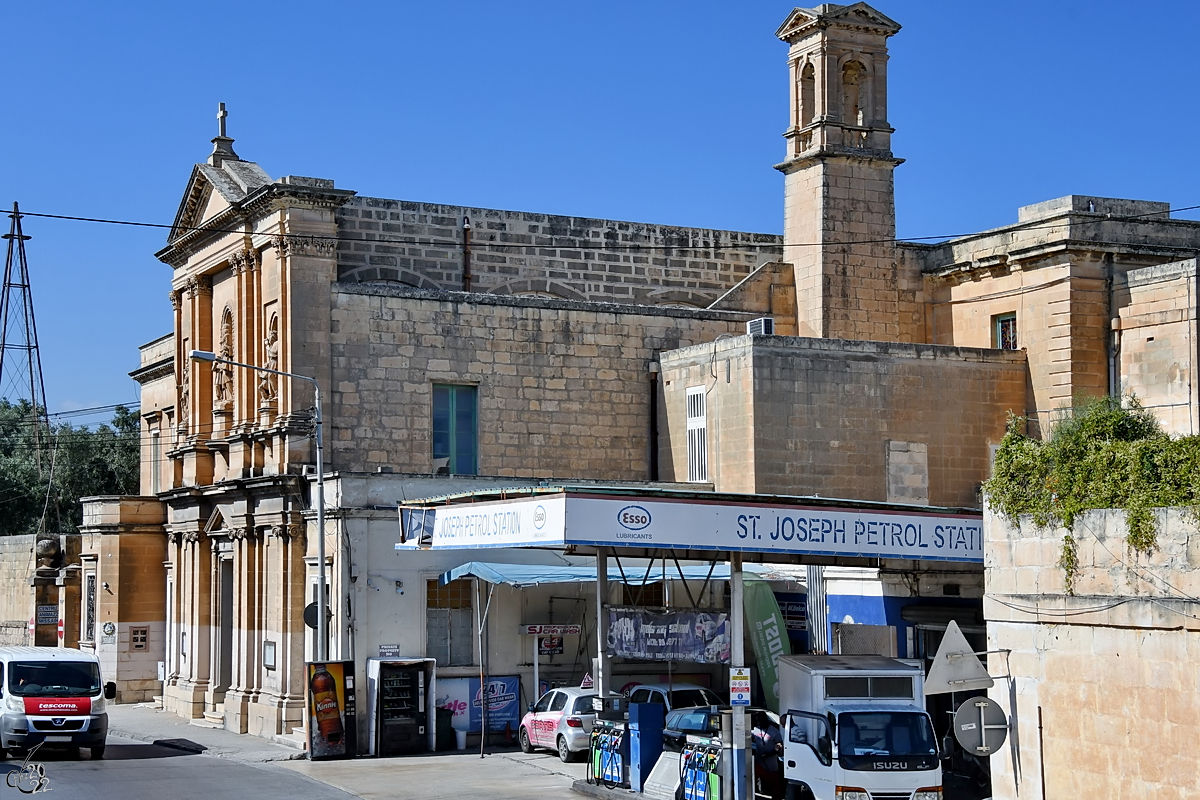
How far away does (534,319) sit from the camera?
1371 inches

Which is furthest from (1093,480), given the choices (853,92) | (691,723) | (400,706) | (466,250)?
(466,250)

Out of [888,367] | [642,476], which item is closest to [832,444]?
[888,367]

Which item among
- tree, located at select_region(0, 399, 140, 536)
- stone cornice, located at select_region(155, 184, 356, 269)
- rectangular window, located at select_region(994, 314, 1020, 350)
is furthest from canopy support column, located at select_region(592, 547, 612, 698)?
tree, located at select_region(0, 399, 140, 536)

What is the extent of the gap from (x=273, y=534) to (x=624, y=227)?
11.3m

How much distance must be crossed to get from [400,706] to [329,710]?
1280 mm

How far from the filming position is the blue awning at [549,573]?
1131 inches

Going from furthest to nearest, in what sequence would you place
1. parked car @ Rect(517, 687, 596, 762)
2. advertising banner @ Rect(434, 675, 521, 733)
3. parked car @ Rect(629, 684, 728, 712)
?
advertising banner @ Rect(434, 675, 521, 733) → parked car @ Rect(517, 687, 596, 762) → parked car @ Rect(629, 684, 728, 712)

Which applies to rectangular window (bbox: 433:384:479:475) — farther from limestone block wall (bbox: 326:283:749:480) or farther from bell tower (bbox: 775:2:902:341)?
bell tower (bbox: 775:2:902:341)

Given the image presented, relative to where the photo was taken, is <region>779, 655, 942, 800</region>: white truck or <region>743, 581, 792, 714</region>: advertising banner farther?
<region>743, 581, 792, 714</region>: advertising banner

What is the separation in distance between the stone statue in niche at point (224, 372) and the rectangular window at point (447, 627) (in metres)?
9.14

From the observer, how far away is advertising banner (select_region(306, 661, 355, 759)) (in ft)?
93.7

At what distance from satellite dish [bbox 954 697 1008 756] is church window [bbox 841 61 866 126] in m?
23.0

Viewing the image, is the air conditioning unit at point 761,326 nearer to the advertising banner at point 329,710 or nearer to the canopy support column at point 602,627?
the canopy support column at point 602,627

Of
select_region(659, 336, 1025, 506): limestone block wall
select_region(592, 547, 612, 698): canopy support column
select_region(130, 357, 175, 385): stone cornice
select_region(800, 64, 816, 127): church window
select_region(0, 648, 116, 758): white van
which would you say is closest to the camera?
select_region(592, 547, 612, 698): canopy support column
